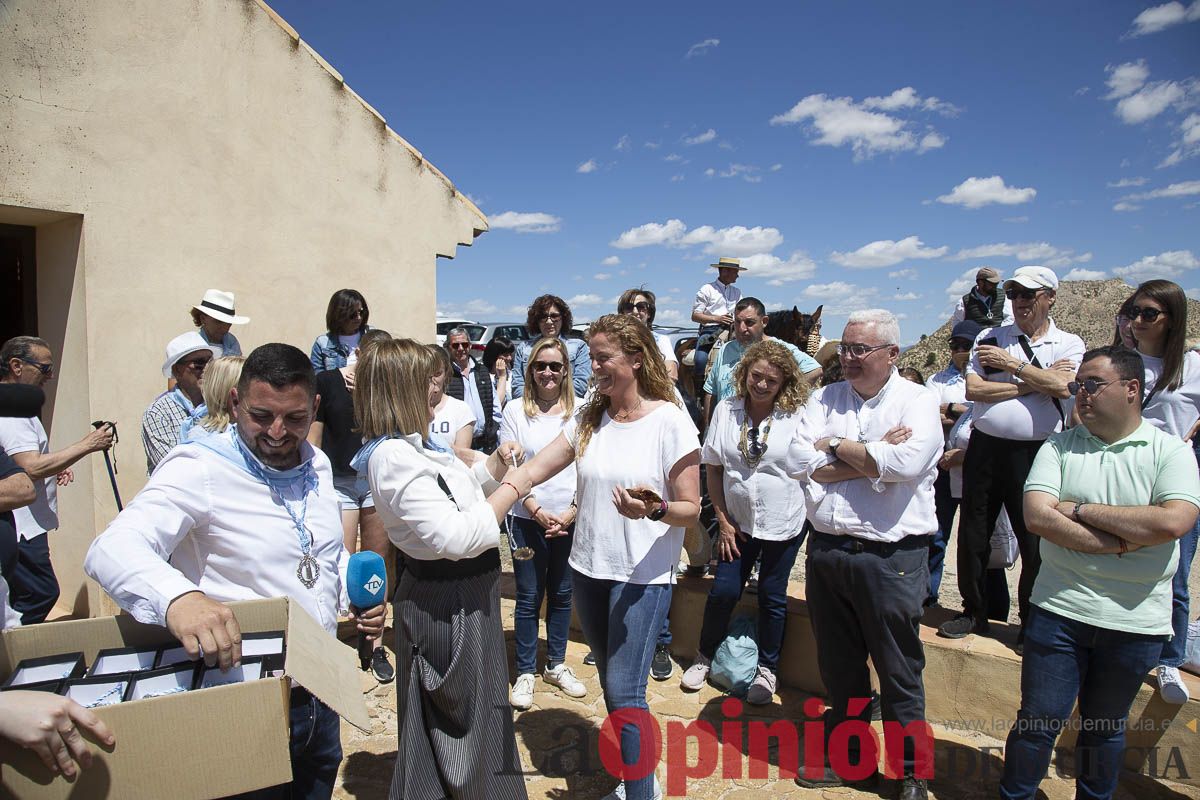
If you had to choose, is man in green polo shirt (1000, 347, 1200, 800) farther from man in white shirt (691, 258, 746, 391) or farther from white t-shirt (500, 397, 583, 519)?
man in white shirt (691, 258, 746, 391)

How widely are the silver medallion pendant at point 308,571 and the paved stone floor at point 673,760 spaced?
1.98 meters

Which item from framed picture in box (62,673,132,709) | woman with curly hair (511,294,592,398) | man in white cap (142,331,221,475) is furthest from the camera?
woman with curly hair (511,294,592,398)

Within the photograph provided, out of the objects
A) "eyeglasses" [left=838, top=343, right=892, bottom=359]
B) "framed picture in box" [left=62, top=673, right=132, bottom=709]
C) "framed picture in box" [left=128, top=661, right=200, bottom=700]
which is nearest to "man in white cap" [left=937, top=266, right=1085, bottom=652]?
"eyeglasses" [left=838, top=343, right=892, bottom=359]

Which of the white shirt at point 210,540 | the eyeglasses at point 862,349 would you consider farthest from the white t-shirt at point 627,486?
the white shirt at point 210,540

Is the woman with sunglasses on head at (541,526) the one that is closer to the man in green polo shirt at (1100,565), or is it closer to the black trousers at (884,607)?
the black trousers at (884,607)

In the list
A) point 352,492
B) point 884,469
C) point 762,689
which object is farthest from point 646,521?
point 352,492

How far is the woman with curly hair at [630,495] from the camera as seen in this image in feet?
9.77

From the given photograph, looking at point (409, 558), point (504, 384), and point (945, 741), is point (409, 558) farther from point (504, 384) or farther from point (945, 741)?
point (504, 384)

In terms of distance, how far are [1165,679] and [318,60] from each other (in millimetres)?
7337

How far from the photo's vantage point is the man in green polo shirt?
2.72 metres

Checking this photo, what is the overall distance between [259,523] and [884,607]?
2644 millimetres

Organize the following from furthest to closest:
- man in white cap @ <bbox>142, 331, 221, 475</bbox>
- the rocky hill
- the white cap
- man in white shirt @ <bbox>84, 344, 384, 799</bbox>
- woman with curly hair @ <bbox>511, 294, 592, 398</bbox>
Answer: the rocky hill, woman with curly hair @ <bbox>511, 294, 592, 398</bbox>, the white cap, man in white cap @ <bbox>142, 331, 221, 475</bbox>, man in white shirt @ <bbox>84, 344, 384, 799</bbox>

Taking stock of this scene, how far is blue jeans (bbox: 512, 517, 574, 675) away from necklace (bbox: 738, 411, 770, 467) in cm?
122

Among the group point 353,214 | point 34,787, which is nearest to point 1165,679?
point 34,787
